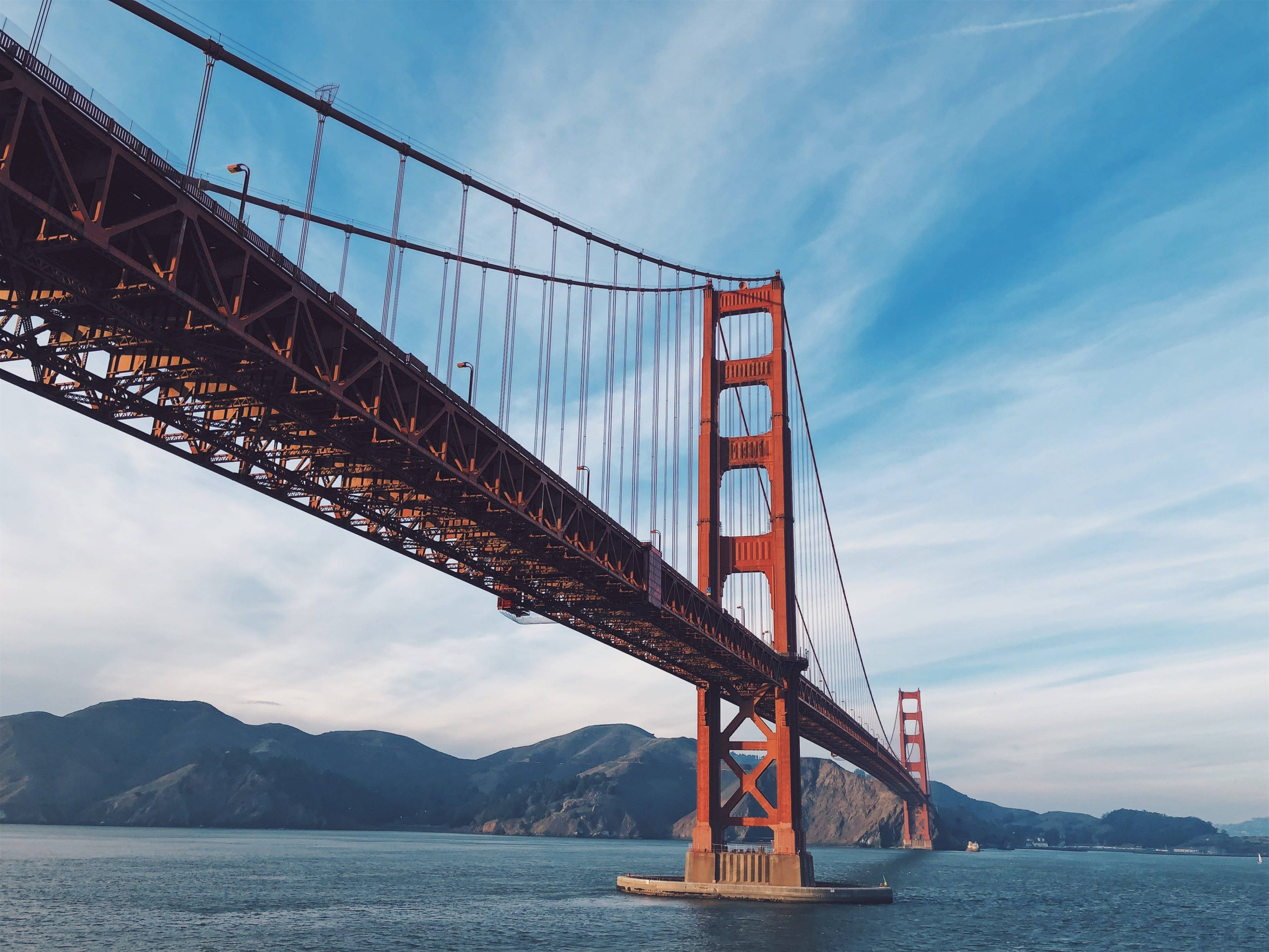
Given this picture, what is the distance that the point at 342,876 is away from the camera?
75438 millimetres

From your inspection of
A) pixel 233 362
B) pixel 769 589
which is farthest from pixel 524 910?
pixel 233 362

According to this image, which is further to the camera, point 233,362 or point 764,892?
point 764,892

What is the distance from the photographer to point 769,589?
177ft

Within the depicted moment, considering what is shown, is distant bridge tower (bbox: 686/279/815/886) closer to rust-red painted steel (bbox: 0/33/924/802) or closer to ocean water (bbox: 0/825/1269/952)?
ocean water (bbox: 0/825/1269/952)

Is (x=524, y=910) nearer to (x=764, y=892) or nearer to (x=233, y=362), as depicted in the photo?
(x=764, y=892)

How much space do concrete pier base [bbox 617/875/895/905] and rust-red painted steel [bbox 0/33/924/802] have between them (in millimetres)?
20981

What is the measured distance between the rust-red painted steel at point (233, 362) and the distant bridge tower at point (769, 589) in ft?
64.7

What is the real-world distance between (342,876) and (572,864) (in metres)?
38.4

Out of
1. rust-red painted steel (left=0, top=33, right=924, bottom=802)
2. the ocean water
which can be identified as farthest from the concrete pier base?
rust-red painted steel (left=0, top=33, right=924, bottom=802)

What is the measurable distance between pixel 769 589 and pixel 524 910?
20966mm

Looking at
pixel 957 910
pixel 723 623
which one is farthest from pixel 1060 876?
pixel 723 623

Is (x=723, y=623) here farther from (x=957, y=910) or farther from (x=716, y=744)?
(x=957, y=910)

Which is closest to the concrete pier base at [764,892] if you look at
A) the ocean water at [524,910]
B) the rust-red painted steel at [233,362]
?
the ocean water at [524,910]

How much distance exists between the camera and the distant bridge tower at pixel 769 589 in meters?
48.3
